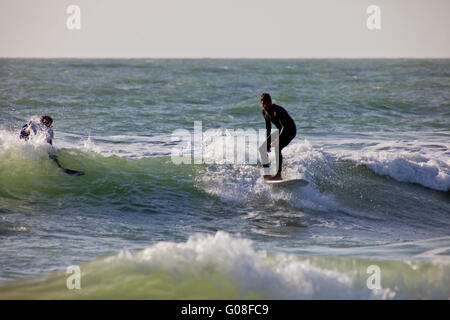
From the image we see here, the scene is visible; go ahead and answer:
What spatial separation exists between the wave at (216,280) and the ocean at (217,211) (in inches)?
0.5

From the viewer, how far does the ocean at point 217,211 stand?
5.02m

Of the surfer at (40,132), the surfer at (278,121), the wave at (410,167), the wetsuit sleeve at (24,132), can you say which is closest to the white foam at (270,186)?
the wave at (410,167)

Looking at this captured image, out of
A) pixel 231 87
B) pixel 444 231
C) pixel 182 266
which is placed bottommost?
pixel 444 231

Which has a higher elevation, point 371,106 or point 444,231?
point 371,106

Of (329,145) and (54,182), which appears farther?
(329,145)

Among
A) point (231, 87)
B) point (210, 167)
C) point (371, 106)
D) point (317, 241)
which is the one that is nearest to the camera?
point (317, 241)

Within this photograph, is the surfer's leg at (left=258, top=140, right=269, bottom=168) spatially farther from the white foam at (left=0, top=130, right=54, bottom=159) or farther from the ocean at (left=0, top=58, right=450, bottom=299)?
the white foam at (left=0, top=130, right=54, bottom=159)

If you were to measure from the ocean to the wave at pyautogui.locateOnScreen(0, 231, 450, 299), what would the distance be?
14 millimetres

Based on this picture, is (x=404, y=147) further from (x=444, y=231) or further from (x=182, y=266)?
(x=182, y=266)

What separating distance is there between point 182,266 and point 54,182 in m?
5.53

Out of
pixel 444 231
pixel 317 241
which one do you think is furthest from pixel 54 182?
pixel 444 231

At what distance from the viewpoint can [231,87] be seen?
109 ft

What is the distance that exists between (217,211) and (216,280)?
4265 mm
